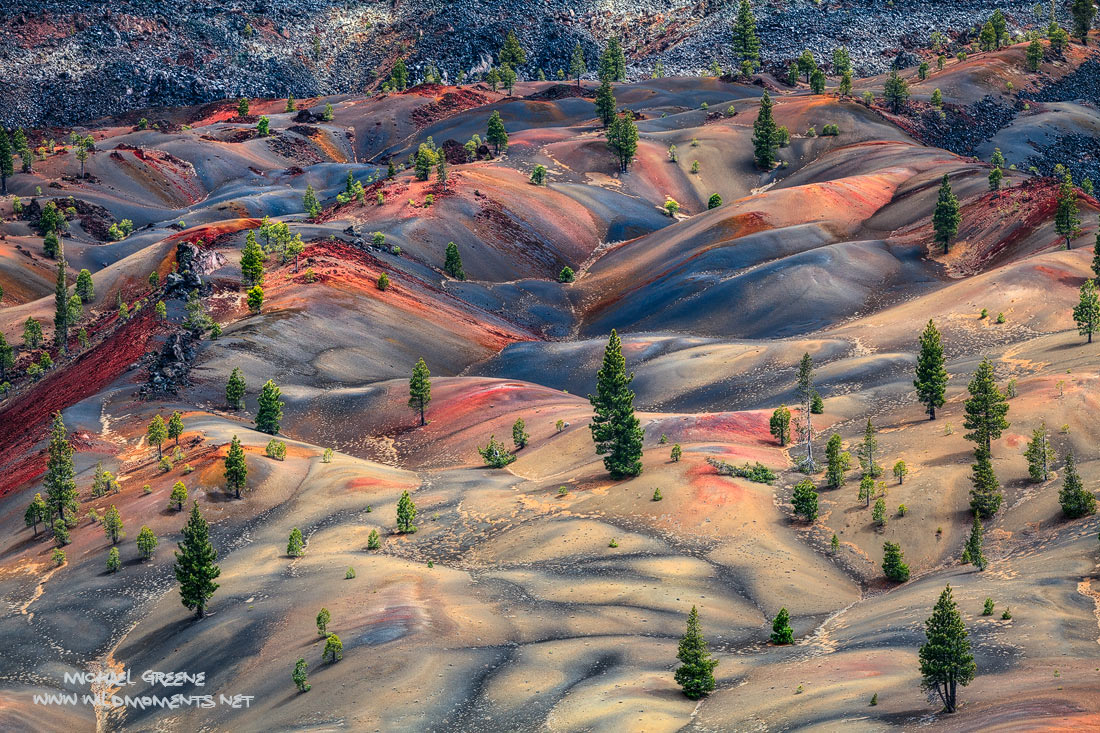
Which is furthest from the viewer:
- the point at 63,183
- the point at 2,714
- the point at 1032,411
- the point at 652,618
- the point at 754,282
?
the point at 63,183

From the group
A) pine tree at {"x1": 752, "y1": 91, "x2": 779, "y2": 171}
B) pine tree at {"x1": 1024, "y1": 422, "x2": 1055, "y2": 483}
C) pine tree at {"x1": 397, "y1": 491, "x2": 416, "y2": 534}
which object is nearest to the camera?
pine tree at {"x1": 1024, "y1": 422, "x2": 1055, "y2": 483}

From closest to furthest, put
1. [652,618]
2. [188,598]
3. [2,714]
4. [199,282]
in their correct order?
[2,714] < [652,618] < [188,598] < [199,282]

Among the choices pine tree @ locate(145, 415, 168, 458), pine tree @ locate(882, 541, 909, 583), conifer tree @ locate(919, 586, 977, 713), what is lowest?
pine tree @ locate(145, 415, 168, 458)

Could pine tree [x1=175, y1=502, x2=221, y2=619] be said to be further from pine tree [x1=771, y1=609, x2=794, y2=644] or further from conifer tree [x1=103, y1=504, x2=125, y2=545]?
pine tree [x1=771, y1=609, x2=794, y2=644]

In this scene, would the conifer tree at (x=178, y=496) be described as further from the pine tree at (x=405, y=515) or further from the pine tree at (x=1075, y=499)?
the pine tree at (x=1075, y=499)

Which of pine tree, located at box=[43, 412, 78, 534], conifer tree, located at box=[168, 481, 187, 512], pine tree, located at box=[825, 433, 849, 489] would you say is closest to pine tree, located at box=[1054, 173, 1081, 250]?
pine tree, located at box=[825, 433, 849, 489]

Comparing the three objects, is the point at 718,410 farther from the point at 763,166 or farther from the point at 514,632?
the point at 763,166

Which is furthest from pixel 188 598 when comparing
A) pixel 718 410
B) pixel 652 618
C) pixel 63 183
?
pixel 63 183
